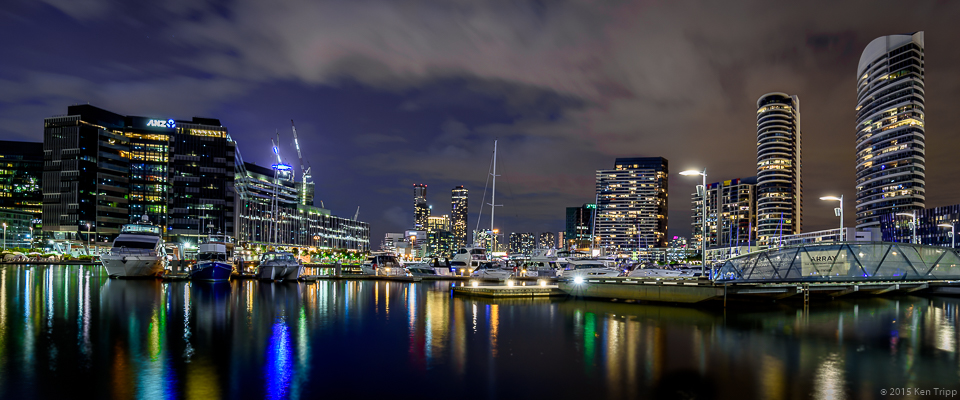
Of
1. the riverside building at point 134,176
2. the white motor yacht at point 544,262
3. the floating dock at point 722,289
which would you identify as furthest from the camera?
the riverside building at point 134,176

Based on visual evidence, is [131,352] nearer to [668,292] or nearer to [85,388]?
[85,388]

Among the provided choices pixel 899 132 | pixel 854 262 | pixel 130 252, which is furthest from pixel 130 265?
pixel 899 132

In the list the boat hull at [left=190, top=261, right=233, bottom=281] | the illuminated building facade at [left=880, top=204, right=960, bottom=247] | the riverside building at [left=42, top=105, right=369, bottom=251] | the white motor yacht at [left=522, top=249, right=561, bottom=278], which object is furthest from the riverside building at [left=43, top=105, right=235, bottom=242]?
the illuminated building facade at [left=880, top=204, right=960, bottom=247]

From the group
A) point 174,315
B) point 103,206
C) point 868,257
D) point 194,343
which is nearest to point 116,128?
point 103,206

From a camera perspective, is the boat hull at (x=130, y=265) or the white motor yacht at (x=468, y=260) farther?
the white motor yacht at (x=468, y=260)

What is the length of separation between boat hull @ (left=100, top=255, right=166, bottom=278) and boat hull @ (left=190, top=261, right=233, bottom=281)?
7.26 m

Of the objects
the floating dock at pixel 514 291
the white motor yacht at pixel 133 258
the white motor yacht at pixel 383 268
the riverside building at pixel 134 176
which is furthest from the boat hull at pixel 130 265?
the riverside building at pixel 134 176

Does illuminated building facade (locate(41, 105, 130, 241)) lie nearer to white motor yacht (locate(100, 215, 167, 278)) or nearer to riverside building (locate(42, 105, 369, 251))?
riverside building (locate(42, 105, 369, 251))

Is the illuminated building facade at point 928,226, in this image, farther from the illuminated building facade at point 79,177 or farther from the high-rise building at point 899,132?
the illuminated building facade at point 79,177

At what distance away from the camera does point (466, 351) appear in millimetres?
21859

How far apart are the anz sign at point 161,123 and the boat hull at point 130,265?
127940 millimetres

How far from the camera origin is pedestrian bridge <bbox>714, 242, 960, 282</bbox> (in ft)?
149

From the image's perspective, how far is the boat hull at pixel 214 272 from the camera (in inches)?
2454

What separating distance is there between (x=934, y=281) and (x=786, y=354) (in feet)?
120
